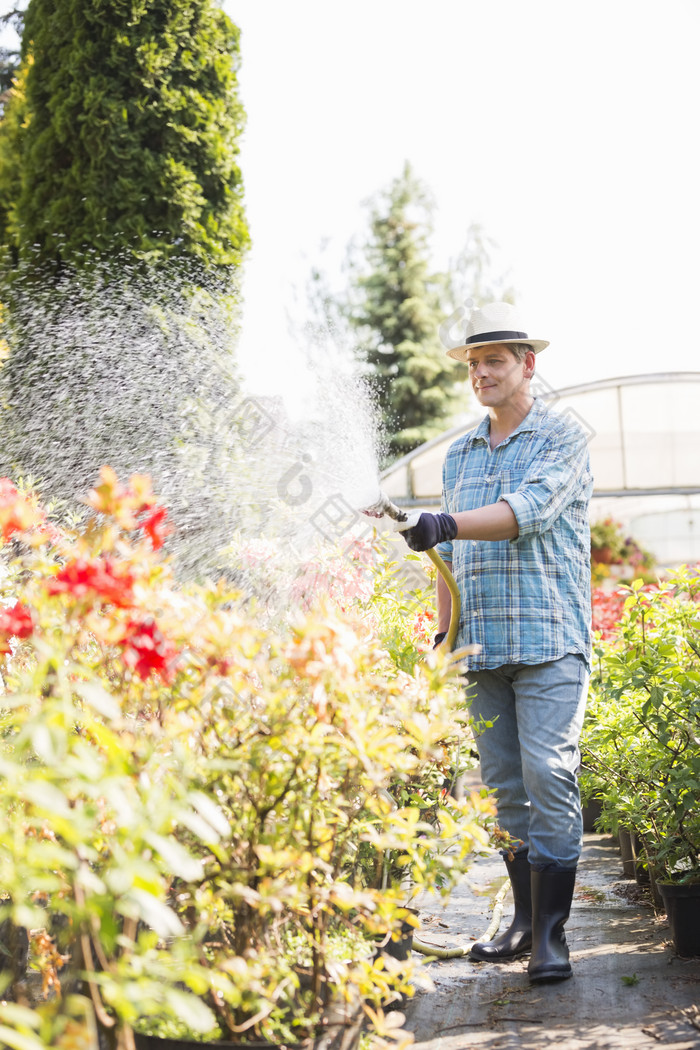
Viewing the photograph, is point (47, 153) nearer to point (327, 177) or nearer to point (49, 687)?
point (49, 687)

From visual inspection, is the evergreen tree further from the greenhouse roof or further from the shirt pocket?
the shirt pocket

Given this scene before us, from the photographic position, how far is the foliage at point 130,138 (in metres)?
5.58

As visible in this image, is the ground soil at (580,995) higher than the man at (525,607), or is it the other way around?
the man at (525,607)

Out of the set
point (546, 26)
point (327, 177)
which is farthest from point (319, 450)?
point (327, 177)

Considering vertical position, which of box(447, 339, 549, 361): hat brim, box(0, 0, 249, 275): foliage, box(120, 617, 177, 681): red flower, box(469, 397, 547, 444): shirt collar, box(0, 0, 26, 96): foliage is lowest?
box(120, 617, 177, 681): red flower

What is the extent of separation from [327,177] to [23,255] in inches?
524

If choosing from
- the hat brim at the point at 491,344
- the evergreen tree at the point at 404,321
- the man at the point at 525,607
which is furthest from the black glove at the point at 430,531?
the evergreen tree at the point at 404,321

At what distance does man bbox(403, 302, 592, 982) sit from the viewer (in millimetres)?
2078

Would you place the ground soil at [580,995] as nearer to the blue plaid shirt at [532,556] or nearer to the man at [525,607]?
the man at [525,607]

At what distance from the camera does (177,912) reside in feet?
4.23

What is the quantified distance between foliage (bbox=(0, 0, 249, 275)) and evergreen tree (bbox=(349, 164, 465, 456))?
12.6m

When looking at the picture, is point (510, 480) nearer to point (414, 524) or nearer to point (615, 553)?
point (414, 524)

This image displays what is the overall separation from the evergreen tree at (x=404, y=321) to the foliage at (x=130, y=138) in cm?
1260

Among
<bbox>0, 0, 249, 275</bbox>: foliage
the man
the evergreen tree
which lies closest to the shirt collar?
the man
